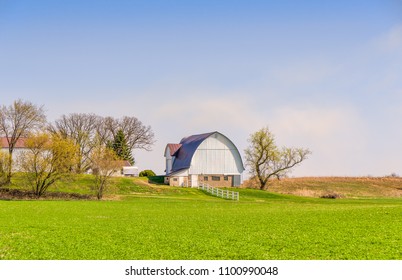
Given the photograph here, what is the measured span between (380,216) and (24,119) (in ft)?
168

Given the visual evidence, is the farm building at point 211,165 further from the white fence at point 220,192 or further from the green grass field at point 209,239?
the green grass field at point 209,239

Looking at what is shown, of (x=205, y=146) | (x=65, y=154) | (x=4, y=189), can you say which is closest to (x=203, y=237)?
(x=65, y=154)

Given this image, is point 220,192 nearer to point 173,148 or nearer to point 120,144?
point 173,148

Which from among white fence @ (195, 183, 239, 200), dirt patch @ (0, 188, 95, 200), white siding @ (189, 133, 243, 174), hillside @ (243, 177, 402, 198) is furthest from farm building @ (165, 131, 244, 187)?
dirt patch @ (0, 188, 95, 200)

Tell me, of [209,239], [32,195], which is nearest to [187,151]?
[32,195]

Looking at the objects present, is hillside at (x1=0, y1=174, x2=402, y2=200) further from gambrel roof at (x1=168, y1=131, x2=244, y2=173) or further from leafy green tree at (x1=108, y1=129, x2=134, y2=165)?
leafy green tree at (x1=108, y1=129, x2=134, y2=165)

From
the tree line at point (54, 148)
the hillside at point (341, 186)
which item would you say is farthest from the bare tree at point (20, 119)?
the hillside at point (341, 186)

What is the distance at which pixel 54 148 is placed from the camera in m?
54.6

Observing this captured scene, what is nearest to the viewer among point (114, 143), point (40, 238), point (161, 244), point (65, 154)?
point (161, 244)

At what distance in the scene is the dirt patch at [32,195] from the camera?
53.9 metres

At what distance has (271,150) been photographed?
75250 millimetres

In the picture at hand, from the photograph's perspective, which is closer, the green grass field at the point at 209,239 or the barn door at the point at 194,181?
the green grass field at the point at 209,239

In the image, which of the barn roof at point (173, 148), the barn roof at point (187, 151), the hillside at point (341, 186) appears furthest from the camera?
the barn roof at point (173, 148)
